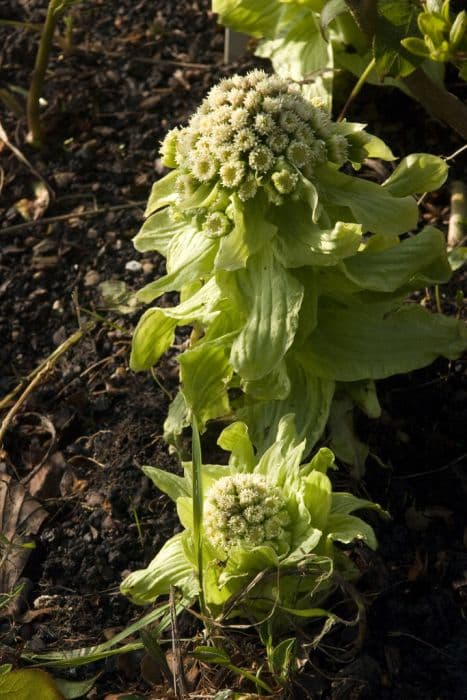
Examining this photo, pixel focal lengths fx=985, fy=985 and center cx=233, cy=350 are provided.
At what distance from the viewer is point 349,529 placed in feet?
5.53

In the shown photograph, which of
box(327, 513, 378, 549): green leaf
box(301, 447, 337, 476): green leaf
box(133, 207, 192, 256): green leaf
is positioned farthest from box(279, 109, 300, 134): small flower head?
box(327, 513, 378, 549): green leaf

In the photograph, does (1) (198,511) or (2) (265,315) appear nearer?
(1) (198,511)

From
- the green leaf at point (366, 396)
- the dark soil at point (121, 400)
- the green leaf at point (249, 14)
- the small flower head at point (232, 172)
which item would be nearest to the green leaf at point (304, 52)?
the green leaf at point (249, 14)

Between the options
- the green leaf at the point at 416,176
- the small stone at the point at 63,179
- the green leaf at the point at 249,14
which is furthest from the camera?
the small stone at the point at 63,179

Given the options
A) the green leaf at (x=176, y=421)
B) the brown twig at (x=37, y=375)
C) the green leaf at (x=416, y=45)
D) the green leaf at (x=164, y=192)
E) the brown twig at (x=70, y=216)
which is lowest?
the brown twig at (x=37, y=375)

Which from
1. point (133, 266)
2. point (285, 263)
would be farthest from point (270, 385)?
point (133, 266)

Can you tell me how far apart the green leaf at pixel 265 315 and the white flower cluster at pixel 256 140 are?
0.15 m

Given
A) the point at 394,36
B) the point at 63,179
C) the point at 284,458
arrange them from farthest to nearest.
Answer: the point at 63,179 → the point at 394,36 → the point at 284,458

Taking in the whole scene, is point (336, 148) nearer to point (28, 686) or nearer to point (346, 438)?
point (346, 438)

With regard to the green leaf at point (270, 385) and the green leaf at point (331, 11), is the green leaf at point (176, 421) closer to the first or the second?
the green leaf at point (270, 385)

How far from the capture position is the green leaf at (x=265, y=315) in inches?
70.7

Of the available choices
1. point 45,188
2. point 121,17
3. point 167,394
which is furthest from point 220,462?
point 121,17

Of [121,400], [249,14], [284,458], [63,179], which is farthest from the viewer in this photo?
[63,179]

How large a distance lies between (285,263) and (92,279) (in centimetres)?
85
